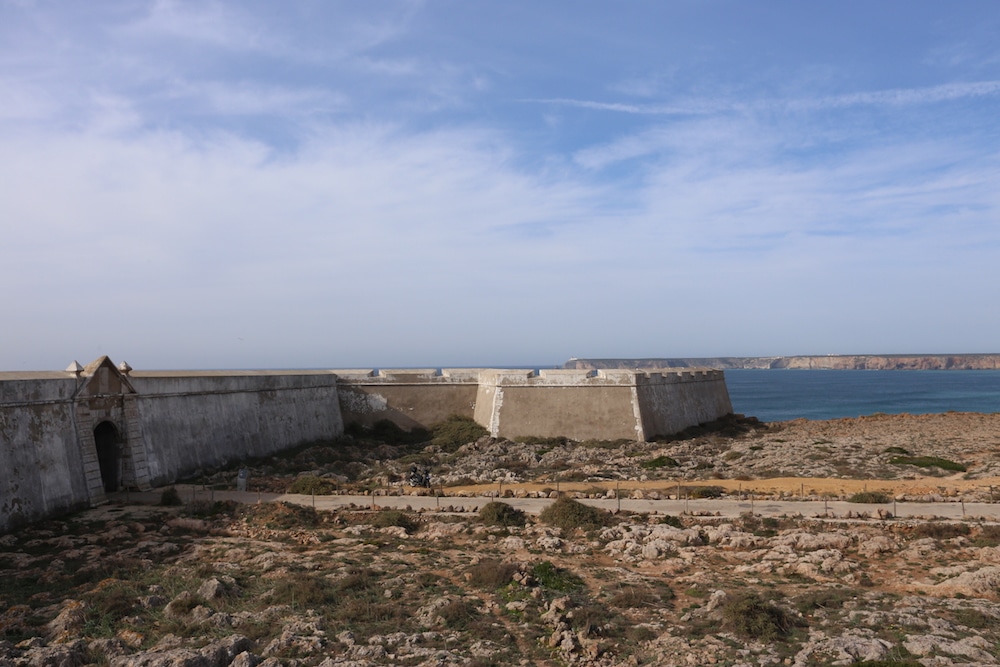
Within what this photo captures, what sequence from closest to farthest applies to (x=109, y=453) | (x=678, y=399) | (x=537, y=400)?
(x=109, y=453) → (x=537, y=400) → (x=678, y=399)

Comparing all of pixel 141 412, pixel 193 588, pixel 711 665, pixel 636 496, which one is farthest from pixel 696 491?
pixel 141 412

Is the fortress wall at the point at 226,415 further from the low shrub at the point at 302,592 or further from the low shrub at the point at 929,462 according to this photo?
the low shrub at the point at 929,462

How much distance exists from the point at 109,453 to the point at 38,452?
4.76 metres

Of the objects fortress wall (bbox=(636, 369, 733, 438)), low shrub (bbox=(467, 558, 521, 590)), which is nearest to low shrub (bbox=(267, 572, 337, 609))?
low shrub (bbox=(467, 558, 521, 590))

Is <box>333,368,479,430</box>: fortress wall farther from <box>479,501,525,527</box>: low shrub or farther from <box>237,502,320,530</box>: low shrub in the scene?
<box>479,501,525,527</box>: low shrub

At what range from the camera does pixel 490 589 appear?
1606 centimetres

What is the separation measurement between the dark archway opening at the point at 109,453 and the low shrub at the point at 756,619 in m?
22.5

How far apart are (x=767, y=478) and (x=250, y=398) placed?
25.2m

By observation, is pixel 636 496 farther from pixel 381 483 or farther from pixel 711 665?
pixel 711 665

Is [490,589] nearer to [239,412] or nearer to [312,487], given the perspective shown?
[312,487]

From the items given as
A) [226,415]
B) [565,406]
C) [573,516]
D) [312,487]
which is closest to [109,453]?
[226,415]

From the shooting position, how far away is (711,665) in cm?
1212

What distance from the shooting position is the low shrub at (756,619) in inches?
520

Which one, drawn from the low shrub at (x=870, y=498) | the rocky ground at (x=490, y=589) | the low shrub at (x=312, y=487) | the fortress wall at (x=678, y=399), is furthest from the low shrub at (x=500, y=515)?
the fortress wall at (x=678, y=399)
